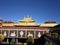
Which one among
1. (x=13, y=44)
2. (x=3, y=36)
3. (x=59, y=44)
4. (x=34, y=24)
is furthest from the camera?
(x=34, y=24)

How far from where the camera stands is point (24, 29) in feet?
146

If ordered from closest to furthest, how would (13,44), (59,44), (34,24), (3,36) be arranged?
(59,44) → (13,44) → (3,36) → (34,24)

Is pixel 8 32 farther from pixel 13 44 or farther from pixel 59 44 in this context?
pixel 59 44

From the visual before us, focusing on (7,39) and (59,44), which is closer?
(59,44)

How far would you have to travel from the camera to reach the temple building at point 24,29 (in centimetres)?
4388

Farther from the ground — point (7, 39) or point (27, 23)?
point (27, 23)

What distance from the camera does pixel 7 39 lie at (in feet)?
144

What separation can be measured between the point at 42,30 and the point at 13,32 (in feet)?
19.2

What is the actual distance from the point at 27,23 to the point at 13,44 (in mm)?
12050

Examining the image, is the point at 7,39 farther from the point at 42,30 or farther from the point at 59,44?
the point at 59,44

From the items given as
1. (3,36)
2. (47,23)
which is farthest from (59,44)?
(47,23)

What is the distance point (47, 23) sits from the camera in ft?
152

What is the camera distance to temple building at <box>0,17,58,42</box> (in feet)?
144

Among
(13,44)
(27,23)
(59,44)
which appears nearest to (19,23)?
(27,23)
